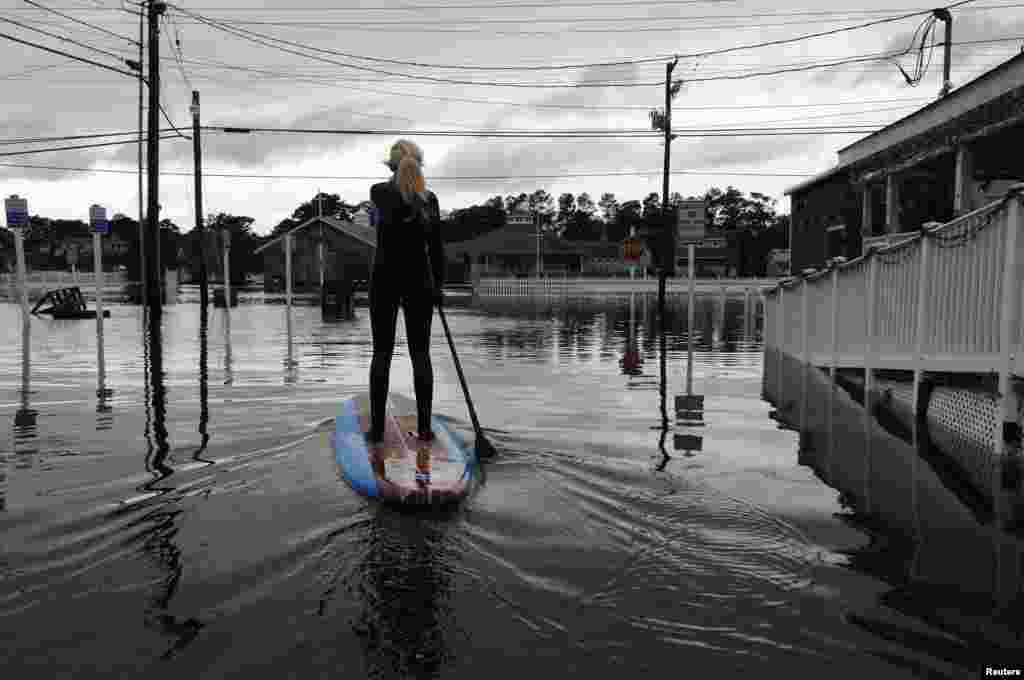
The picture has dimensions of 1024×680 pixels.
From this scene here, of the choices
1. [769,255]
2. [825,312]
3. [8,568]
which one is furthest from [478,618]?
[769,255]

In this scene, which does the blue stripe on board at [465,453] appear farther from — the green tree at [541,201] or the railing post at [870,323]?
the green tree at [541,201]

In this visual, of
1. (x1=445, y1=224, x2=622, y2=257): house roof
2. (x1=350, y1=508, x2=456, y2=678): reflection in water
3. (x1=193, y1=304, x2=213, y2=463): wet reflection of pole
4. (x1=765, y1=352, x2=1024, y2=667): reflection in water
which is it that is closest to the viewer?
(x1=350, y1=508, x2=456, y2=678): reflection in water

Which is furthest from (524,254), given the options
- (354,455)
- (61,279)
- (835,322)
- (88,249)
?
(88,249)

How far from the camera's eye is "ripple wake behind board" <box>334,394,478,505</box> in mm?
4277

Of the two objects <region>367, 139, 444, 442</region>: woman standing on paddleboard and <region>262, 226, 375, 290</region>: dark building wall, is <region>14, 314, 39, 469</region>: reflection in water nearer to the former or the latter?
<region>367, 139, 444, 442</region>: woman standing on paddleboard

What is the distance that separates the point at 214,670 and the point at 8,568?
1509mm

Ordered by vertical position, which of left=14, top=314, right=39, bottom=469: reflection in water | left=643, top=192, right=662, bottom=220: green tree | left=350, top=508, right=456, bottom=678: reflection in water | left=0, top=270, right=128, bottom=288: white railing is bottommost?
left=350, top=508, right=456, bottom=678: reflection in water

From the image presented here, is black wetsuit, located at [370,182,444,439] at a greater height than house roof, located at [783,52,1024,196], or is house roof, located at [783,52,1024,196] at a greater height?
house roof, located at [783,52,1024,196]

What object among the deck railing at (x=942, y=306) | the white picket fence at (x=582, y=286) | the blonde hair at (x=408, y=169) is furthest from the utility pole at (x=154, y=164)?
the white picket fence at (x=582, y=286)

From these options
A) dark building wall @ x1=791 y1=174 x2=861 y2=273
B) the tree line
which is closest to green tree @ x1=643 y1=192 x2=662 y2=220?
the tree line

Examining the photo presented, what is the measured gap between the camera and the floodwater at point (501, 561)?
8.58 ft

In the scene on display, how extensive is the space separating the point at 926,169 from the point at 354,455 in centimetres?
1569

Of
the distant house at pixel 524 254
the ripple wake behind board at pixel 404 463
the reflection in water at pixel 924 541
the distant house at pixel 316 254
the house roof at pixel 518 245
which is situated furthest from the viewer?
the distant house at pixel 524 254

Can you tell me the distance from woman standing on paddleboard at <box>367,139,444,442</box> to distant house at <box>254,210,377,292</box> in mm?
54203
